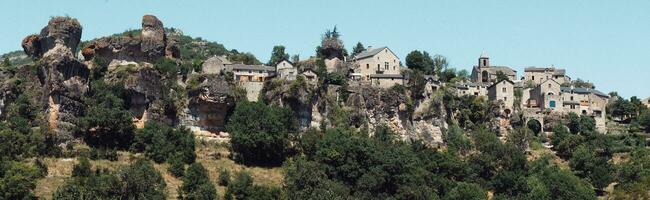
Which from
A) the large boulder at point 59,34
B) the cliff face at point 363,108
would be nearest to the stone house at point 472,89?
the cliff face at point 363,108

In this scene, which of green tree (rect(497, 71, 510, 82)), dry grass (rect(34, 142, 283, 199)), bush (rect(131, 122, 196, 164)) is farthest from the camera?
green tree (rect(497, 71, 510, 82))

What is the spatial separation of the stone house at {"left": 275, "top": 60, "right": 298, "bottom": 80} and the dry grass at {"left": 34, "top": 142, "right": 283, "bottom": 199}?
915 cm

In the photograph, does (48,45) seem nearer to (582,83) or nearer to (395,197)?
(395,197)

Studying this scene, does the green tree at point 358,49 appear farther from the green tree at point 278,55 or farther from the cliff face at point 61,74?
the cliff face at point 61,74

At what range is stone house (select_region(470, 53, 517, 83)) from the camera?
106 metres

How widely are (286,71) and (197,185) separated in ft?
67.1

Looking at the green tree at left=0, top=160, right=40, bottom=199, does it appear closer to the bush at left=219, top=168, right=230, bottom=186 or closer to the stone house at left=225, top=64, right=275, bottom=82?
the bush at left=219, top=168, right=230, bottom=186

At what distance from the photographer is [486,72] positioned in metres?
106

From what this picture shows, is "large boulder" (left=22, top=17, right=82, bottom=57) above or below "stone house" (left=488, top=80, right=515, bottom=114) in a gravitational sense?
above

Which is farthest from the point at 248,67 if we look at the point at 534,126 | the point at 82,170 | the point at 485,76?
the point at 485,76

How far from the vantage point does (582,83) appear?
358 ft

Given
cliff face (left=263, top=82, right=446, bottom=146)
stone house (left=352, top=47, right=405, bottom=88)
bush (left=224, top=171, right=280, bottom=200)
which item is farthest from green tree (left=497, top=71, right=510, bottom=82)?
bush (left=224, top=171, right=280, bottom=200)

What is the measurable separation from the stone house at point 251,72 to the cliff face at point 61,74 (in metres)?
13.4

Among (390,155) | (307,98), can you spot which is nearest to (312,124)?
(307,98)
